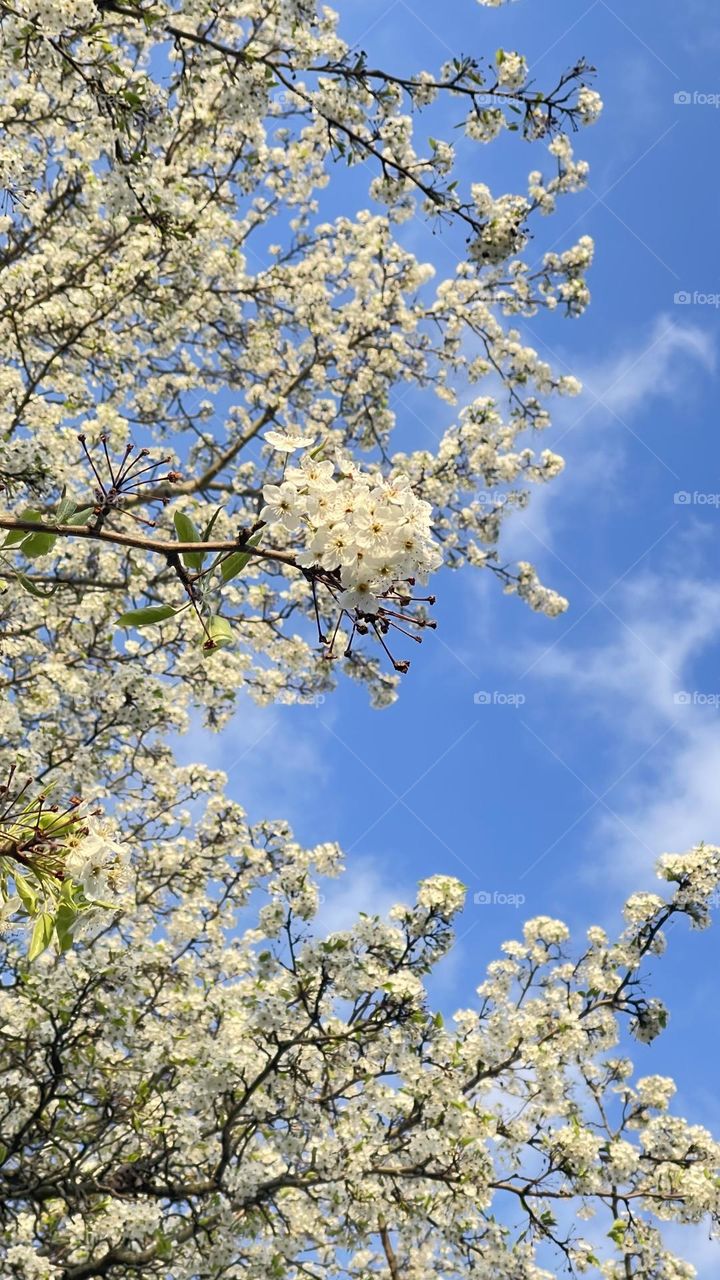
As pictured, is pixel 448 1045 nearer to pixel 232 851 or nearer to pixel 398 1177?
pixel 398 1177

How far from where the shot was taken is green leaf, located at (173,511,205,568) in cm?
181

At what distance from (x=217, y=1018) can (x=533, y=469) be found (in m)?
6.63

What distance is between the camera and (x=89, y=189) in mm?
7273

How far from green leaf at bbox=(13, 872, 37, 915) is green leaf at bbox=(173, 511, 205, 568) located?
944 mm

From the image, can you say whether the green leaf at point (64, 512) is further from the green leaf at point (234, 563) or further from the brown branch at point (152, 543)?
the green leaf at point (234, 563)

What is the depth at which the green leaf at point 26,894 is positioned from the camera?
2.19 m

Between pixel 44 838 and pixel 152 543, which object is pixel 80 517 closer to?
pixel 152 543

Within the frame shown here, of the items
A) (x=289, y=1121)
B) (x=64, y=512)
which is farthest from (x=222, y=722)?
(x=64, y=512)

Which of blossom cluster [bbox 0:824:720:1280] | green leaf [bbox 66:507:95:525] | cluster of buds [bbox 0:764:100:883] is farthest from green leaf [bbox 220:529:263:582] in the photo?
blossom cluster [bbox 0:824:720:1280]

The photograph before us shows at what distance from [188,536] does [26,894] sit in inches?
40.6

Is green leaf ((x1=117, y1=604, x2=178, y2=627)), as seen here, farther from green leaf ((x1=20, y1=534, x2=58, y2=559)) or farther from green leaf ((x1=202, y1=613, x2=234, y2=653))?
green leaf ((x1=20, y1=534, x2=58, y2=559))

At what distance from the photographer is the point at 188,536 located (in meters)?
1.86

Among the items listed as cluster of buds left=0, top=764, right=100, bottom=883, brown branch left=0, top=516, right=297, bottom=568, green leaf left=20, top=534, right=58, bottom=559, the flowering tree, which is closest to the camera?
brown branch left=0, top=516, right=297, bottom=568

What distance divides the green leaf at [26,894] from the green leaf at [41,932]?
31 millimetres
